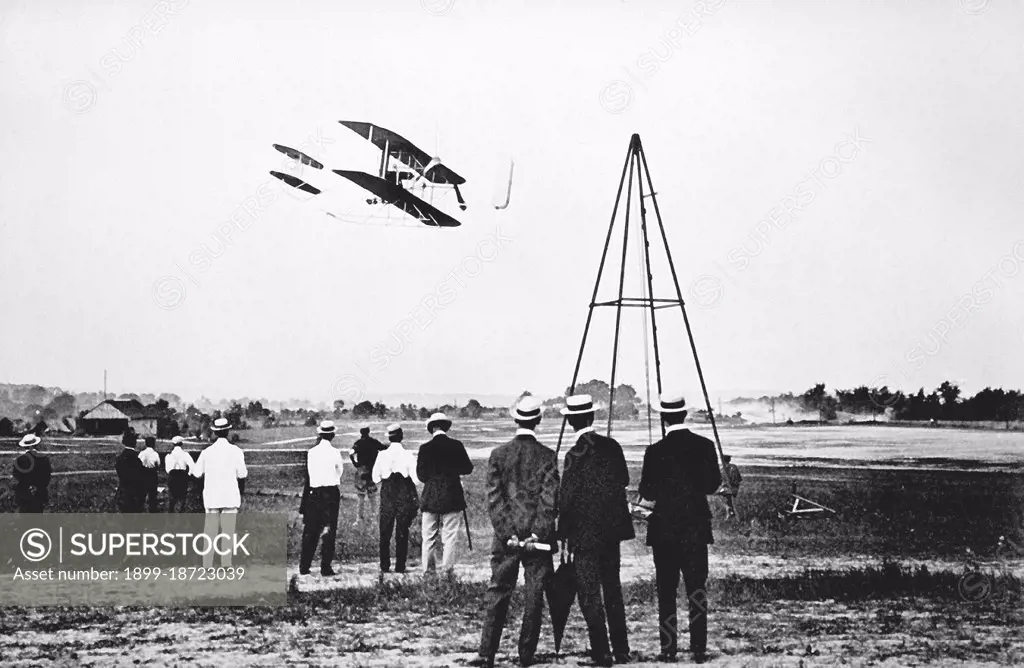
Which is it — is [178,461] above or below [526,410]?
below

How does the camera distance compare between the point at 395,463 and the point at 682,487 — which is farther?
the point at 395,463

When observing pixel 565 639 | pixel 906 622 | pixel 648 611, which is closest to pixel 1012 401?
pixel 906 622

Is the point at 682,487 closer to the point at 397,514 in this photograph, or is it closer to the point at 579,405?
the point at 579,405

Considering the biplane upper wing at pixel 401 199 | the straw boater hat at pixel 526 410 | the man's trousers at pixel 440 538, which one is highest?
the biplane upper wing at pixel 401 199

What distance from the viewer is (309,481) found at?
8469mm

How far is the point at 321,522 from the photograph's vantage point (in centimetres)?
847

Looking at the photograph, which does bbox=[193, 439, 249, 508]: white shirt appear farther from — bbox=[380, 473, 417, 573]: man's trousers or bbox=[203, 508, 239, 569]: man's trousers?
bbox=[380, 473, 417, 573]: man's trousers

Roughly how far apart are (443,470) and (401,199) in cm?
401

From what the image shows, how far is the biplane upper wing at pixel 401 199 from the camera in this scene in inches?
409

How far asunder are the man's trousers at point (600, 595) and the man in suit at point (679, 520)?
1.06 feet

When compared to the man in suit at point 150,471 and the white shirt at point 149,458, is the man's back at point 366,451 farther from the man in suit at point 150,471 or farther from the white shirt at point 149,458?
the white shirt at point 149,458

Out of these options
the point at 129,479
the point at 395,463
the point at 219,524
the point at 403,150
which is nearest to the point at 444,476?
the point at 395,463

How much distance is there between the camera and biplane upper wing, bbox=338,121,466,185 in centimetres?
927

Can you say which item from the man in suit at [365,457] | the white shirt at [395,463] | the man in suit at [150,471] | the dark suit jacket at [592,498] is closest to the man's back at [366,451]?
the man in suit at [365,457]
